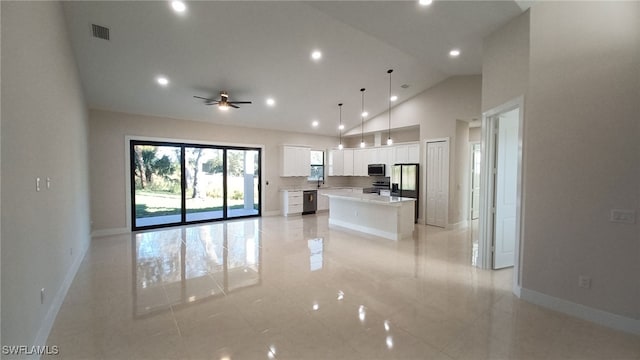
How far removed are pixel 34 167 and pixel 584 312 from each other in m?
5.23

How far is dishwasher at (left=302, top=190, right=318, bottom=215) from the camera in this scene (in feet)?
28.9

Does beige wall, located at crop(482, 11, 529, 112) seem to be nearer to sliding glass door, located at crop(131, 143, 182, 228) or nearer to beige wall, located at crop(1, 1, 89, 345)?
beige wall, located at crop(1, 1, 89, 345)

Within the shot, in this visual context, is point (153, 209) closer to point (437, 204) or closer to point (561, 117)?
point (437, 204)

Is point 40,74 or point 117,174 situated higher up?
point 40,74

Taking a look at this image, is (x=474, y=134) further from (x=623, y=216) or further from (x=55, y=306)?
(x=55, y=306)

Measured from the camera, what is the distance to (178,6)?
3.47m

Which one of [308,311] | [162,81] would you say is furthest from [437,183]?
[162,81]

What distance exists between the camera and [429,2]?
325 cm

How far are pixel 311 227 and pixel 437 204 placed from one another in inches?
132

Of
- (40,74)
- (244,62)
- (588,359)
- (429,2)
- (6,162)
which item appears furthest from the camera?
(244,62)

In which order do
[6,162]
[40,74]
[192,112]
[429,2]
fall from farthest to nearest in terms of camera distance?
[192,112] < [429,2] < [40,74] < [6,162]

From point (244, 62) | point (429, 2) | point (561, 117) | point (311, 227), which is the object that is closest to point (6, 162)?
point (244, 62)

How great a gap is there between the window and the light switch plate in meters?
7.75

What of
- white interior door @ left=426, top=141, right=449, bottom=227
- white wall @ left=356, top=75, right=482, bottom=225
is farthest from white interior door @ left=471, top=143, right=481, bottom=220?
white interior door @ left=426, top=141, right=449, bottom=227
